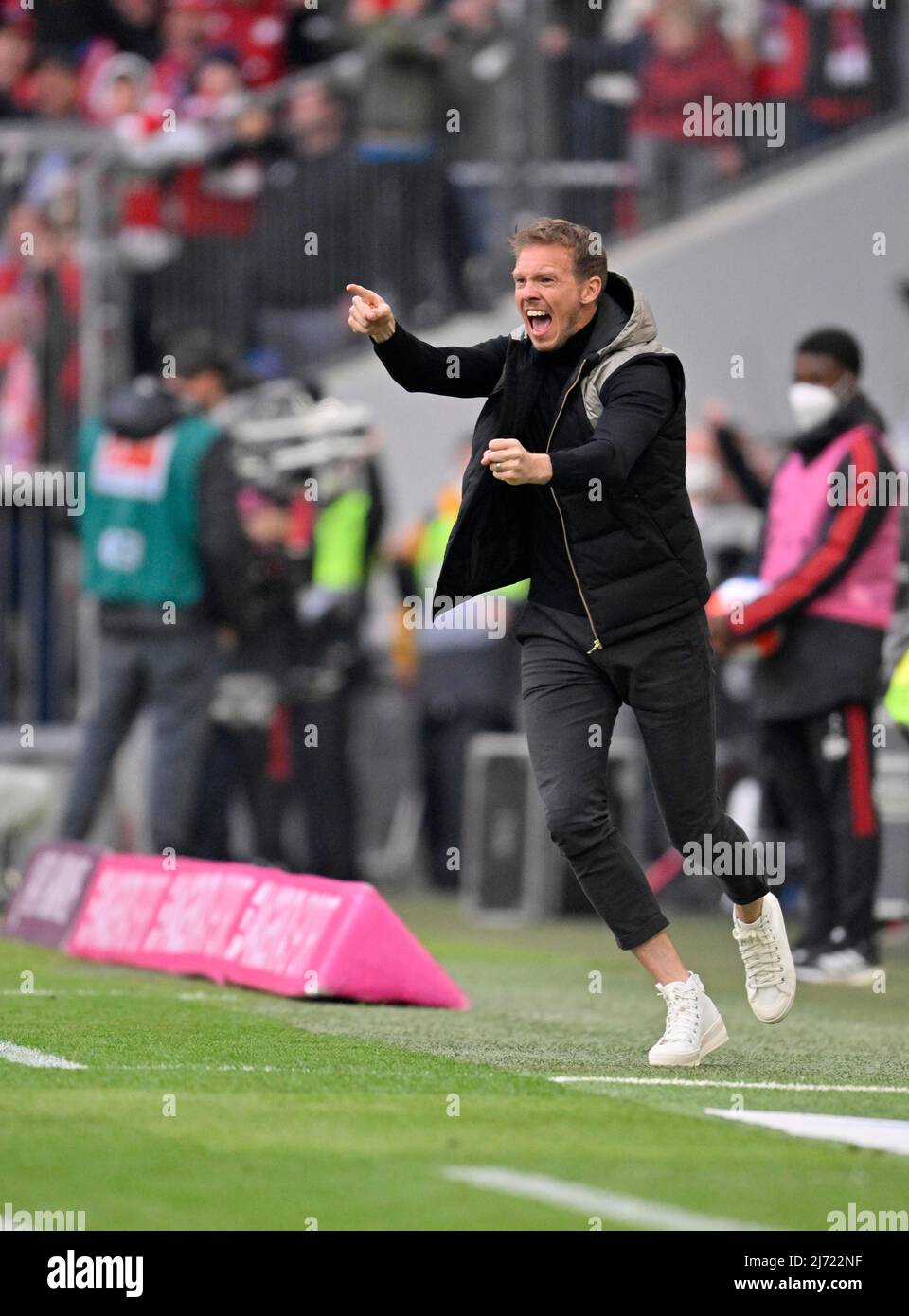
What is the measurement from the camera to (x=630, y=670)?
745 centimetres

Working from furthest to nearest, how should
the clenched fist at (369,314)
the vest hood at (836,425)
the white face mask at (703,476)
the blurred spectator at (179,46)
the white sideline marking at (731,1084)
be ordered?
the blurred spectator at (179,46), the white face mask at (703,476), the vest hood at (836,425), the clenched fist at (369,314), the white sideline marking at (731,1084)

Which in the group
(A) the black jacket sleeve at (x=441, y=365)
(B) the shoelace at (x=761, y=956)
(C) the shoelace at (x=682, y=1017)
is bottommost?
(C) the shoelace at (x=682, y=1017)

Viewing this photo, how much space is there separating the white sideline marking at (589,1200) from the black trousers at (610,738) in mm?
2044

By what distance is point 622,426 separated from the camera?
706 cm

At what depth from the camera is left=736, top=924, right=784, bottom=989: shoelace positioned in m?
7.86

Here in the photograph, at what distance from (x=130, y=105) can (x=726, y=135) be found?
418 cm

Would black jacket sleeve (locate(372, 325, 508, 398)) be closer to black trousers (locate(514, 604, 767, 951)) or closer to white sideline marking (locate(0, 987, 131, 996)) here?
black trousers (locate(514, 604, 767, 951))

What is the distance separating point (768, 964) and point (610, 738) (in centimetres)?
86

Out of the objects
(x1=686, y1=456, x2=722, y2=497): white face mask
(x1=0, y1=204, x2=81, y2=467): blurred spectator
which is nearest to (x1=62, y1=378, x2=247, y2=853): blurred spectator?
(x1=0, y1=204, x2=81, y2=467): blurred spectator

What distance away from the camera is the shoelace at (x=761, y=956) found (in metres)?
7.86

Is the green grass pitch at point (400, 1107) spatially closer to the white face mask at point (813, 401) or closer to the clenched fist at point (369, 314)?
the clenched fist at point (369, 314)

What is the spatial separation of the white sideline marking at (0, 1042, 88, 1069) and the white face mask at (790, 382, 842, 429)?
4.73 metres

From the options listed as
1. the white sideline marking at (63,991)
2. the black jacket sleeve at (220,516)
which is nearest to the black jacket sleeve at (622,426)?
the white sideline marking at (63,991)

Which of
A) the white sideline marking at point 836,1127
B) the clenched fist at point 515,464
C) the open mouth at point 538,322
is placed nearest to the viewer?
the white sideline marking at point 836,1127
